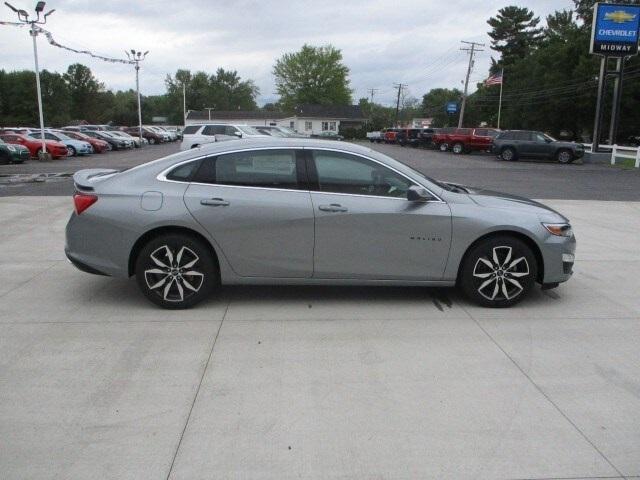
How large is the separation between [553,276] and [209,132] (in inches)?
915

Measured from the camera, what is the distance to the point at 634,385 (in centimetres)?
411

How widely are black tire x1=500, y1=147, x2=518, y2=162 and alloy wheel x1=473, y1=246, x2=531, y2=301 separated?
29.4 meters

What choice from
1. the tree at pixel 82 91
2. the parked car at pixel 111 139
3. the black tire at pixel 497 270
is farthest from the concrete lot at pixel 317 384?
the tree at pixel 82 91

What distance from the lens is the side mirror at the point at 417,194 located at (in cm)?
538

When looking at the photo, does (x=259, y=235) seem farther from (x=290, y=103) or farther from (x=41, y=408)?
(x=290, y=103)

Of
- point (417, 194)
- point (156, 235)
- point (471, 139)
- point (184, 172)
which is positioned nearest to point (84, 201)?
point (156, 235)

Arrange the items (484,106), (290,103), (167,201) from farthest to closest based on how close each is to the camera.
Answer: (290,103)
(484,106)
(167,201)

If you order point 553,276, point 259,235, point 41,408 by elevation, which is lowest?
point 41,408

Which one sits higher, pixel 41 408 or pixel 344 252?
pixel 344 252

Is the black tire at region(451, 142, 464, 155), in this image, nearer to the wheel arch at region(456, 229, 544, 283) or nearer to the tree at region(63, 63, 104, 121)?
the wheel arch at region(456, 229, 544, 283)

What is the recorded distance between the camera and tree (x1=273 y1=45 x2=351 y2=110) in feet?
389

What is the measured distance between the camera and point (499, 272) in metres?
5.60

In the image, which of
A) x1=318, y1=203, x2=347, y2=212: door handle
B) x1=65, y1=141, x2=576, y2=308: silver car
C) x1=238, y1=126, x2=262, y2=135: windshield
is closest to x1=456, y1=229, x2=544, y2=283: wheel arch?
x1=65, y1=141, x2=576, y2=308: silver car

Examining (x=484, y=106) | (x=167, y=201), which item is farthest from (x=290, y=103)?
(x=167, y=201)
